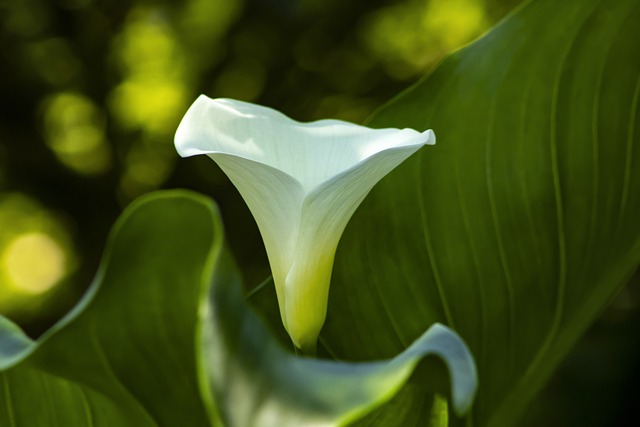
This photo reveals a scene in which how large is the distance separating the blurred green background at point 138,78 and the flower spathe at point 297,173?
131 cm

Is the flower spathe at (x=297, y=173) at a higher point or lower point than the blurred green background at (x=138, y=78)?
higher

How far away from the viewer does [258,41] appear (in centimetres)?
192

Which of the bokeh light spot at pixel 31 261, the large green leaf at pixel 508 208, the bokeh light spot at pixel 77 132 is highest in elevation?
the large green leaf at pixel 508 208

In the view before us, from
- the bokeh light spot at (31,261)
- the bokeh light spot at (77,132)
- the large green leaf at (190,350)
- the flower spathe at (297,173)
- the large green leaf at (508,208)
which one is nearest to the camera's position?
the large green leaf at (190,350)

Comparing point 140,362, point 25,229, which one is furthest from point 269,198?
point 25,229

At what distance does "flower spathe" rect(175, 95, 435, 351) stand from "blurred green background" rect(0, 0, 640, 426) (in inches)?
51.6

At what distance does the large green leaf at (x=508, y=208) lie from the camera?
1.95 ft

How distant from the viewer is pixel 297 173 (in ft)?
1.71

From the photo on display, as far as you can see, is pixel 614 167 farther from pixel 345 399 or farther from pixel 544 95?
pixel 345 399

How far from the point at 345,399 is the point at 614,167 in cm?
39

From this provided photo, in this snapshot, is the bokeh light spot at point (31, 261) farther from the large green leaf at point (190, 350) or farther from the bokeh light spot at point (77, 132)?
the large green leaf at point (190, 350)

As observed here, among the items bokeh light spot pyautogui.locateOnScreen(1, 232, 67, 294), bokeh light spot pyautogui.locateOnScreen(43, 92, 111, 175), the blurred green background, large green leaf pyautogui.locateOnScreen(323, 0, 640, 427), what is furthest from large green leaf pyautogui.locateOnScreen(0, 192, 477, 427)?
bokeh light spot pyautogui.locateOnScreen(1, 232, 67, 294)

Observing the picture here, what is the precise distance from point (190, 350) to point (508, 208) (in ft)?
1.01

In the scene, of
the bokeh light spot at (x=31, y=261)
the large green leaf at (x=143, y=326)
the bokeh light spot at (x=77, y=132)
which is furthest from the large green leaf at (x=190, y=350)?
the bokeh light spot at (x=31, y=261)
